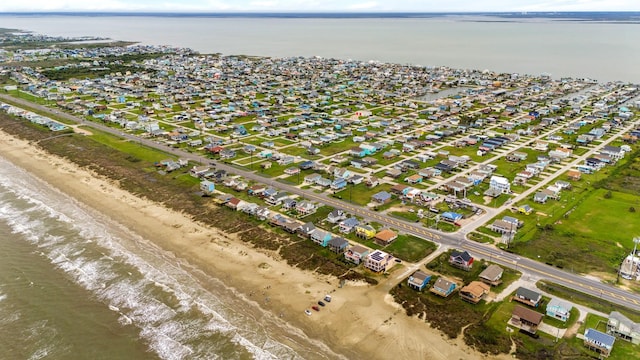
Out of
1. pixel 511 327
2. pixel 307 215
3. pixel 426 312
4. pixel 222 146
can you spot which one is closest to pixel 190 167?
pixel 222 146

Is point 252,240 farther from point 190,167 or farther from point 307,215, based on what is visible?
point 190,167

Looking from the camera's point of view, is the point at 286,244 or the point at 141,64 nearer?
the point at 286,244

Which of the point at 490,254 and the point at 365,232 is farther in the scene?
the point at 365,232

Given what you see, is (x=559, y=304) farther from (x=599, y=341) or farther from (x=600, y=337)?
(x=599, y=341)

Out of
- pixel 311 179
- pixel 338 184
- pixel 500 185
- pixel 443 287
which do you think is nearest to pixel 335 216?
pixel 338 184

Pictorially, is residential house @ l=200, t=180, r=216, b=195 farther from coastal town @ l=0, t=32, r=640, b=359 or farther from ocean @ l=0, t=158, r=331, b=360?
ocean @ l=0, t=158, r=331, b=360

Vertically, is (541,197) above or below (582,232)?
above

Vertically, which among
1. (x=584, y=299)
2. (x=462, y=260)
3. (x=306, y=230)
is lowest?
(x=584, y=299)
